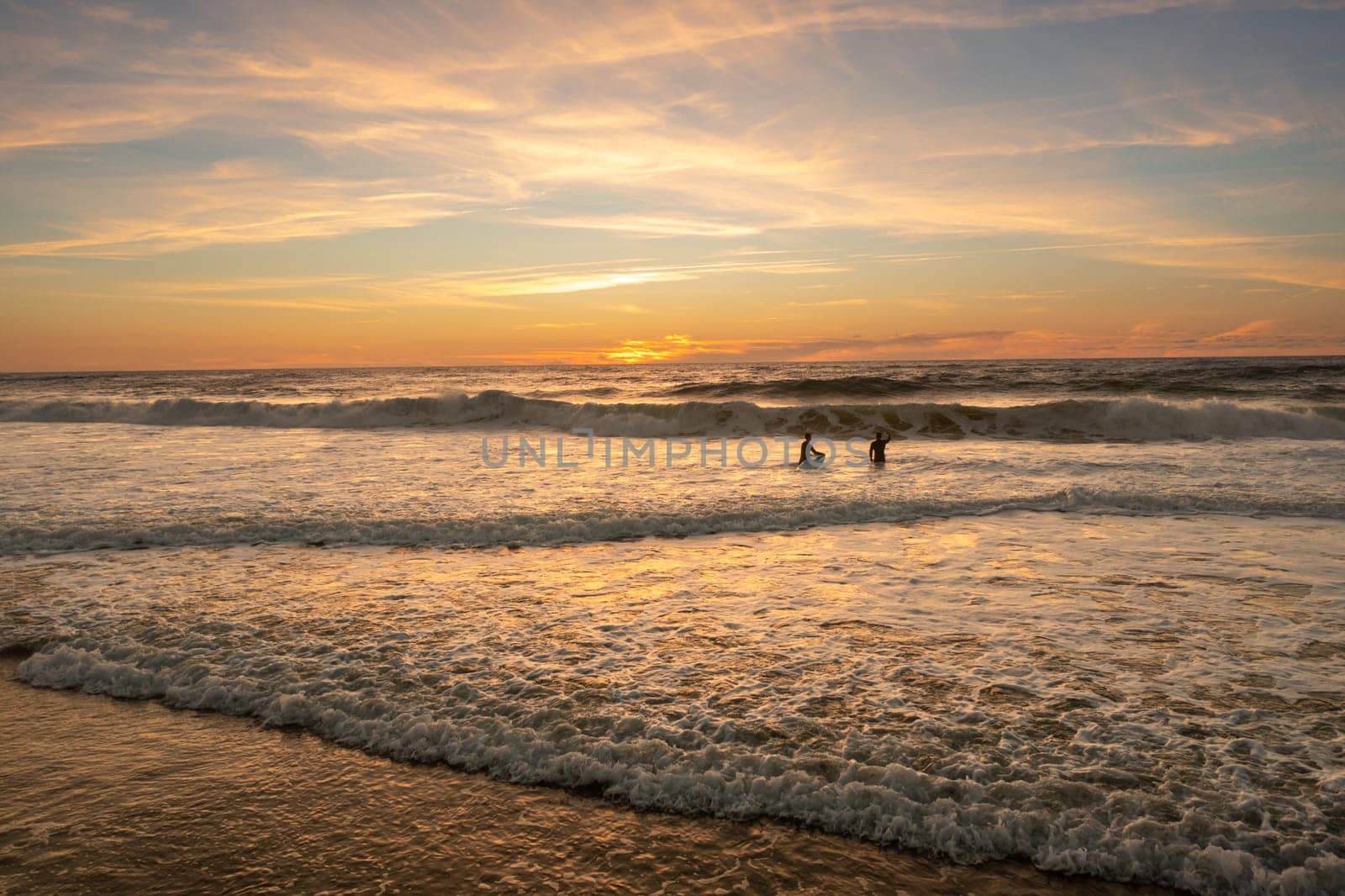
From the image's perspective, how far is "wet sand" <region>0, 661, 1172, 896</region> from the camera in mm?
3330

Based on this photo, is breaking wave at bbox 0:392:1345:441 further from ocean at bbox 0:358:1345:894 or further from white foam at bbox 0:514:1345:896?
white foam at bbox 0:514:1345:896

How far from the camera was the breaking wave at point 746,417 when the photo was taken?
2348cm

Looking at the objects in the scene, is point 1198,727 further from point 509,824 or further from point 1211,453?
point 1211,453

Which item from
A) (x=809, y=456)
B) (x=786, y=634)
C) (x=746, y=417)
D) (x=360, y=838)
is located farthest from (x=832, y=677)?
(x=746, y=417)

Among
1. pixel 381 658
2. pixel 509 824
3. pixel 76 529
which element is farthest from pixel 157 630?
pixel 76 529

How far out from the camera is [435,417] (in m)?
31.3

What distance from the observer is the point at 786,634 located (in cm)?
622

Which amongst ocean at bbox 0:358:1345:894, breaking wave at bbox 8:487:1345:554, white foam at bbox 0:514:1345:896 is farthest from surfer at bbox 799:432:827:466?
white foam at bbox 0:514:1345:896

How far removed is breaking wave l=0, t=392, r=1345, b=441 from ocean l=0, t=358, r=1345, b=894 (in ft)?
31.1

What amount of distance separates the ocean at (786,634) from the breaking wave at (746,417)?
373 inches

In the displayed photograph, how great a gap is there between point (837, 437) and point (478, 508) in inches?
627

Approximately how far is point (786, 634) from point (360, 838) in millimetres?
3559

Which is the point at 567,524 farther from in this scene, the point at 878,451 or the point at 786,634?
the point at 878,451

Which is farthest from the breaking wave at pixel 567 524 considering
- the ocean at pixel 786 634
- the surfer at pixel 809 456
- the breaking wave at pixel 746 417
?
the breaking wave at pixel 746 417
